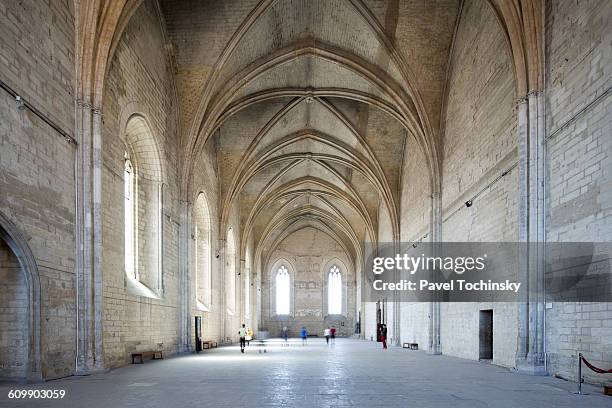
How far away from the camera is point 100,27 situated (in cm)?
1305

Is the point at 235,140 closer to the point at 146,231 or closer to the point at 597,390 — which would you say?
the point at 146,231

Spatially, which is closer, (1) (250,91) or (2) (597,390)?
(2) (597,390)

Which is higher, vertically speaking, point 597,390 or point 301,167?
point 301,167

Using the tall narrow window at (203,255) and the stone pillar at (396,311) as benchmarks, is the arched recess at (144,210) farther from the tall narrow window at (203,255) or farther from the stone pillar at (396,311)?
the stone pillar at (396,311)

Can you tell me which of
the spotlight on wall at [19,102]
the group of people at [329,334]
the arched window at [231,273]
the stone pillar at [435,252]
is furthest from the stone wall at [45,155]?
the arched window at [231,273]

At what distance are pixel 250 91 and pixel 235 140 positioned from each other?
5.37m

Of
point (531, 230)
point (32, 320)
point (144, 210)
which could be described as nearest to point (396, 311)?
Result: point (144, 210)

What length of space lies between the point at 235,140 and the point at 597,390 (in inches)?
860

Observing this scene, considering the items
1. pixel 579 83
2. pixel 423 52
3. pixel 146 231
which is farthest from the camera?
pixel 423 52

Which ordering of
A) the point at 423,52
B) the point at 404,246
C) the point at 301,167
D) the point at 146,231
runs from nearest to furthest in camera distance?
Answer: the point at 146,231 → the point at 423,52 → the point at 404,246 → the point at 301,167

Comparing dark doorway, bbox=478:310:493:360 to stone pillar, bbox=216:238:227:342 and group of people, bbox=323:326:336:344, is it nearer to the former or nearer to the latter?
group of people, bbox=323:326:336:344

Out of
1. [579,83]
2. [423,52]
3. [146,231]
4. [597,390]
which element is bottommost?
[597,390]

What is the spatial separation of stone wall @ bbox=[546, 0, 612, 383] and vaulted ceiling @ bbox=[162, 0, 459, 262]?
7.63m

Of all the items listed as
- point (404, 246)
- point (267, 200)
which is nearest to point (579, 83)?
point (404, 246)
